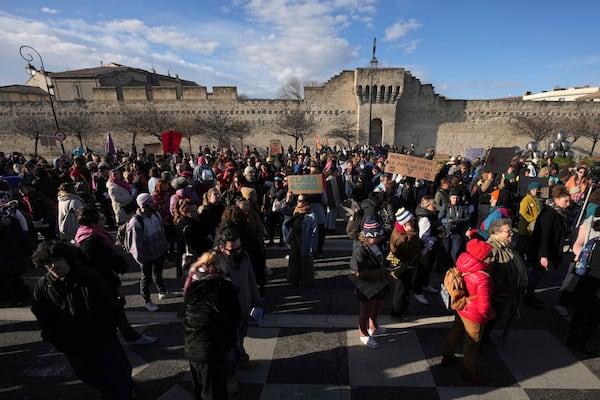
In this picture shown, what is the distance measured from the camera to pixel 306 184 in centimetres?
603

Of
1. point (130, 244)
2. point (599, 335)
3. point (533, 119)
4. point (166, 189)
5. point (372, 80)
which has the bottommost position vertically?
point (599, 335)

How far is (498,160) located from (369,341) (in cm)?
694

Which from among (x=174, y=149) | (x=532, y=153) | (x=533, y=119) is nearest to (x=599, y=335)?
(x=174, y=149)

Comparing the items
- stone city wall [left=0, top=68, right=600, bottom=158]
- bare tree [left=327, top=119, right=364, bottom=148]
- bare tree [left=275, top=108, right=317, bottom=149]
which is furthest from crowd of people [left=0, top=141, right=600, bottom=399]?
stone city wall [left=0, top=68, right=600, bottom=158]

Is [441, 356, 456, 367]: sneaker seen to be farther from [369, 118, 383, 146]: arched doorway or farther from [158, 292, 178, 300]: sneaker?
[369, 118, 383, 146]: arched doorway

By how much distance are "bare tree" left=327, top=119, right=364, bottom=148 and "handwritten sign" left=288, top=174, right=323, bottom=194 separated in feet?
87.5

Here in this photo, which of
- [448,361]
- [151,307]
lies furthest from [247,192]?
[448,361]

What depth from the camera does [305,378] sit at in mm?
3240

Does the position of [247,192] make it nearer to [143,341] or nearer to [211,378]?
[143,341]

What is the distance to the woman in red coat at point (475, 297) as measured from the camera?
2.79m

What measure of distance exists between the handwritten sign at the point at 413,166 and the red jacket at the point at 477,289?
4.55m

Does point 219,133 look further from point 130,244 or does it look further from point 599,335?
point 599,335

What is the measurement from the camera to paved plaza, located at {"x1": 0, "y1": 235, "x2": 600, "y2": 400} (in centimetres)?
306

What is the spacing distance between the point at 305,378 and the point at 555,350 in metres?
3.12
